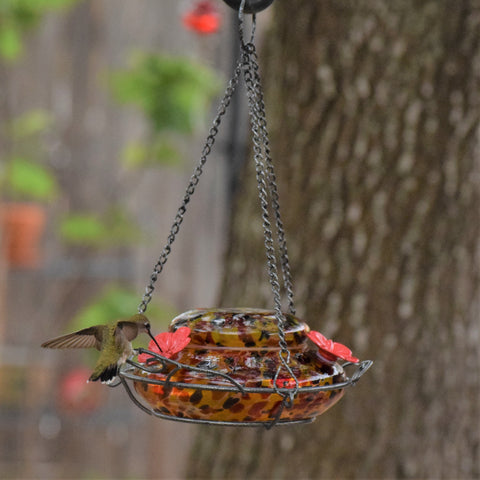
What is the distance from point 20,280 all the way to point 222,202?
1.11m

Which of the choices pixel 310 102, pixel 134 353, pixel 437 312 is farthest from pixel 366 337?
pixel 134 353

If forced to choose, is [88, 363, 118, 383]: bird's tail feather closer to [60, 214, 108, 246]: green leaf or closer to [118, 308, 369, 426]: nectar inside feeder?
[118, 308, 369, 426]: nectar inside feeder

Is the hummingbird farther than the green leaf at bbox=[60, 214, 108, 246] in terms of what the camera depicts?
No

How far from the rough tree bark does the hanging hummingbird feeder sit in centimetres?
111

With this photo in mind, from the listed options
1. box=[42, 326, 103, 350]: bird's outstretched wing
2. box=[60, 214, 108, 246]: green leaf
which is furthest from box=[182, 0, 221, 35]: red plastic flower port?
box=[42, 326, 103, 350]: bird's outstretched wing

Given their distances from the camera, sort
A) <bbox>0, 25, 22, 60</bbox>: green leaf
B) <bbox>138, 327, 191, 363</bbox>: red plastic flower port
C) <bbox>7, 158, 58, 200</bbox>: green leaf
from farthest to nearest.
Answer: <bbox>0, 25, 22, 60</bbox>: green leaf
<bbox>7, 158, 58, 200</bbox>: green leaf
<bbox>138, 327, 191, 363</bbox>: red plastic flower port

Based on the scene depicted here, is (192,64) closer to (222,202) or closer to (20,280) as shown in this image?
(222,202)

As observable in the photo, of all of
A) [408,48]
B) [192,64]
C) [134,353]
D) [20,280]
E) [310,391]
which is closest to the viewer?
[310,391]

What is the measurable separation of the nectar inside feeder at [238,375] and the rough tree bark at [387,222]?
111 cm

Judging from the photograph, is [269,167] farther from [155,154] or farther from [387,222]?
[155,154]

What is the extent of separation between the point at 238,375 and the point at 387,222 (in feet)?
4.32

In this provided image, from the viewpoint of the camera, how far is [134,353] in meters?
1.45

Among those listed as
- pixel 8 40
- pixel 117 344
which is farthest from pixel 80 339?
pixel 8 40

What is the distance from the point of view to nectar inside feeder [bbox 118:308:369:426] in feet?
4.23
